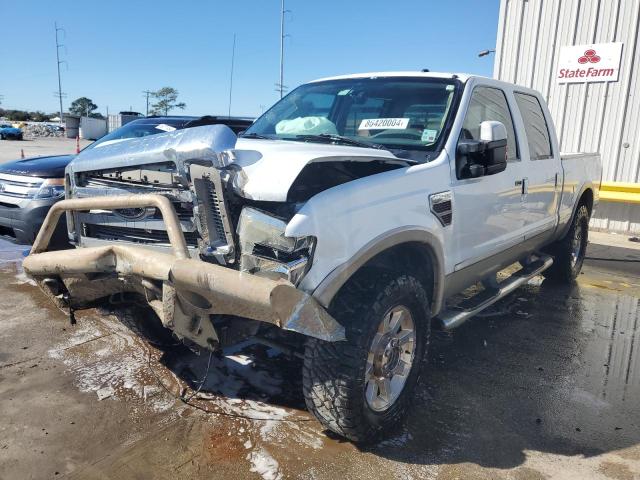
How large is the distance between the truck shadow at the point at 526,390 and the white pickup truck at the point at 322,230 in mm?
353

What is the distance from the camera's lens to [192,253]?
2582 millimetres

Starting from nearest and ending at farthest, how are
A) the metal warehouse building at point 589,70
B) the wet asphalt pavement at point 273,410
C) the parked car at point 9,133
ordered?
the wet asphalt pavement at point 273,410 < the metal warehouse building at point 589,70 < the parked car at point 9,133

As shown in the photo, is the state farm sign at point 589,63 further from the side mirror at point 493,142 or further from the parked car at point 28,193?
the parked car at point 28,193

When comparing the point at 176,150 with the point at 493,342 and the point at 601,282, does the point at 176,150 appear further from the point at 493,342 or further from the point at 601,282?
the point at 601,282

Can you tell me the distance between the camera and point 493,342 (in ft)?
14.7

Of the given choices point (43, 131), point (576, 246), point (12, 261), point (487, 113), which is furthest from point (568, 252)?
point (43, 131)

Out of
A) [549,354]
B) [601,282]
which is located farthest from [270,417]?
[601,282]

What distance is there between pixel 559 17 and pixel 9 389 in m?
10.4

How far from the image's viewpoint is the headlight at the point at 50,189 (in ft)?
16.1

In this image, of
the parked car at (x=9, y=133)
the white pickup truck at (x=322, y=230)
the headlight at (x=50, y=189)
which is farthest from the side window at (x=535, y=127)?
the parked car at (x=9, y=133)

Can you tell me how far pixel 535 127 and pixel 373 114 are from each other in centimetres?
191

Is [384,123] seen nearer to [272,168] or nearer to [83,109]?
[272,168]

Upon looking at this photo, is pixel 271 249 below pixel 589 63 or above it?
below

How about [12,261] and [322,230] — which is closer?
[322,230]
